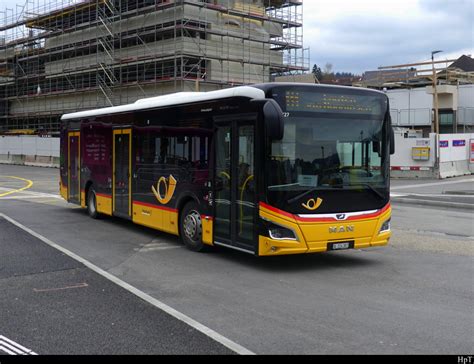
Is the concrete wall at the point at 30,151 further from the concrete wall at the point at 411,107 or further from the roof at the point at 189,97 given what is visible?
the roof at the point at 189,97

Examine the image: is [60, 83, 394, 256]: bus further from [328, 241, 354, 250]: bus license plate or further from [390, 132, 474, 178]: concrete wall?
[390, 132, 474, 178]: concrete wall

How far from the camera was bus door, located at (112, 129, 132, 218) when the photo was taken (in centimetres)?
1275

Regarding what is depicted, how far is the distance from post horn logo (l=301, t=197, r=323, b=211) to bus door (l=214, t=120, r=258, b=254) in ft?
2.48

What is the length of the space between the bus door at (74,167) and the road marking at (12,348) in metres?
10.7

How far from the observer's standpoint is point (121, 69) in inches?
1956

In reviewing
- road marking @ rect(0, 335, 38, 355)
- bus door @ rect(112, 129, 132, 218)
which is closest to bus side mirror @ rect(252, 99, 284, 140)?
road marking @ rect(0, 335, 38, 355)

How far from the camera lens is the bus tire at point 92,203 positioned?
14.8m

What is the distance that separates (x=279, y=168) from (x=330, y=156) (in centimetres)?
90

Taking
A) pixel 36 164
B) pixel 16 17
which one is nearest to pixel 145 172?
pixel 36 164

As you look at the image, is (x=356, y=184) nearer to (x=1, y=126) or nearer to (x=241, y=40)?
(x=241, y=40)

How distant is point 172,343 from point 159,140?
655 centimetres

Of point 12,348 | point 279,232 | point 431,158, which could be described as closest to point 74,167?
point 279,232

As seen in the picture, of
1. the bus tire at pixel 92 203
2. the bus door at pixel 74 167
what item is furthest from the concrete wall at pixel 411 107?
the bus tire at pixel 92 203

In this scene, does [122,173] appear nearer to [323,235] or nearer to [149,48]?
[323,235]
